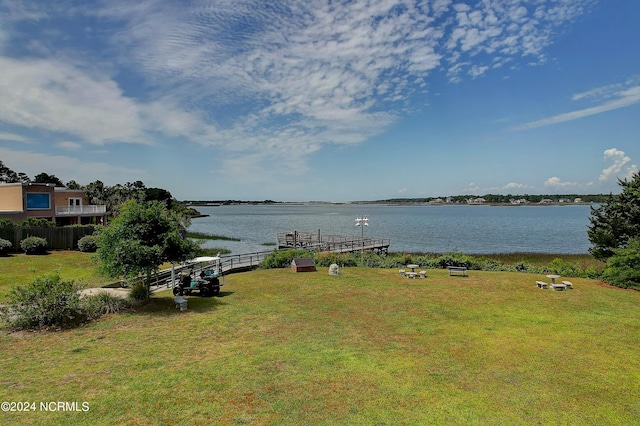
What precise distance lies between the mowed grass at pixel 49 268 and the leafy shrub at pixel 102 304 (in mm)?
4817

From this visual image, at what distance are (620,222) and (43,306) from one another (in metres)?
30.6

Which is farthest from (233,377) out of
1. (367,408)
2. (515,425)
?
(515,425)

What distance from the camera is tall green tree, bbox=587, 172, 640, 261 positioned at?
21.7m

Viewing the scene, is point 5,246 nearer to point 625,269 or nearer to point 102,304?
point 102,304

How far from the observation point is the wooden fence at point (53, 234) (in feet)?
90.0

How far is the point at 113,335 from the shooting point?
10805mm

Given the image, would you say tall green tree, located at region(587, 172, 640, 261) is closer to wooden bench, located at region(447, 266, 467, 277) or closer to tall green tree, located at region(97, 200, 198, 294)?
wooden bench, located at region(447, 266, 467, 277)

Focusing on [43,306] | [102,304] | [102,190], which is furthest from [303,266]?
[102,190]

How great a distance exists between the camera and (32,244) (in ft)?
88.3

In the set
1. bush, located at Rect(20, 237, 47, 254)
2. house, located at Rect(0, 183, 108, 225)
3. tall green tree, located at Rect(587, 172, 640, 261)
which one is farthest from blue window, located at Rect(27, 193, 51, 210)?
tall green tree, located at Rect(587, 172, 640, 261)

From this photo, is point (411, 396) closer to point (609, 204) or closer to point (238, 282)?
point (238, 282)

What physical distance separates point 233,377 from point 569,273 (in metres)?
23.2

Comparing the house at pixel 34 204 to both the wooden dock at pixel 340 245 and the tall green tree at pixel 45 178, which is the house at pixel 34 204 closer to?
the wooden dock at pixel 340 245

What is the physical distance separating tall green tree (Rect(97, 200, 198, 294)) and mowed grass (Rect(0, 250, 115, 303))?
497cm
